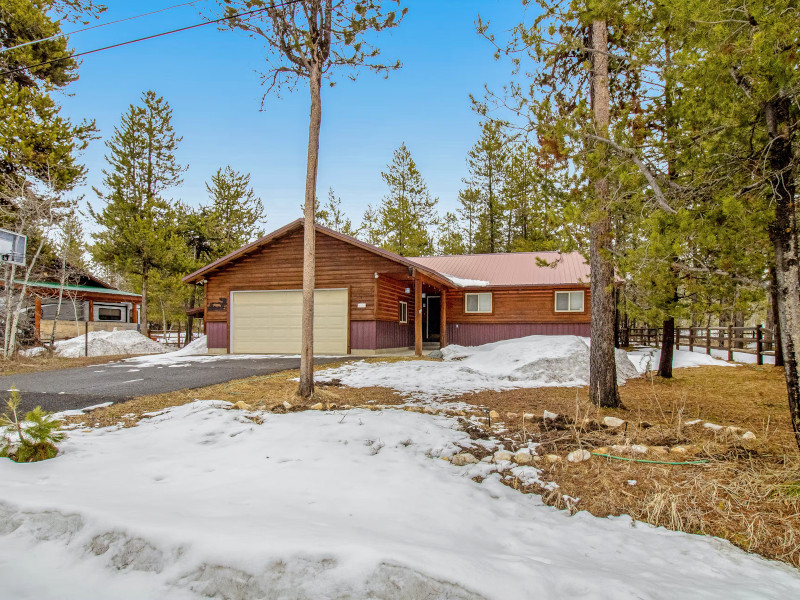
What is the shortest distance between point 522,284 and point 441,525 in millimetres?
16958

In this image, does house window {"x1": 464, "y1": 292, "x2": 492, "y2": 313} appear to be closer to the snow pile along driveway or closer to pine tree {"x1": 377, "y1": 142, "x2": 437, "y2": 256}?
the snow pile along driveway

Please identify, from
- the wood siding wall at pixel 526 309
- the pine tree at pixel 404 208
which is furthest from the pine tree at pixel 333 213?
the wood siding wall at pixel 526 309

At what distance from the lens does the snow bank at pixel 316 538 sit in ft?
6.73

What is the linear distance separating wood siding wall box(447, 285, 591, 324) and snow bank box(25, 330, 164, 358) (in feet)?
44.6

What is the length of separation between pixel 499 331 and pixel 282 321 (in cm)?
932

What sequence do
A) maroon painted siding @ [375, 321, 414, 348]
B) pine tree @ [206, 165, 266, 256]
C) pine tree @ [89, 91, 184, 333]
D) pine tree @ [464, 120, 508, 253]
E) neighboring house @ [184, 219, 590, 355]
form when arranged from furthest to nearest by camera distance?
pine tree @ [464, 120, 508, 253]
pine tree @ [206, 165, 266, 256]
pine tree @ [89, 91, 184, 333]
maroon painted siding @ [375, 321, 414, 348]
neighboring house @ [184, 219, 590, 355]

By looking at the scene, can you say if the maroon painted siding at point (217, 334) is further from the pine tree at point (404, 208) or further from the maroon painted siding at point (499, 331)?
the pine tree at point (404, 208)

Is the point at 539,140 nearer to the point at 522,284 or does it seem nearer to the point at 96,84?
the point at 522,284

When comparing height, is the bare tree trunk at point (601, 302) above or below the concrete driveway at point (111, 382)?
above

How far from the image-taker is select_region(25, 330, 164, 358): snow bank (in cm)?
1684

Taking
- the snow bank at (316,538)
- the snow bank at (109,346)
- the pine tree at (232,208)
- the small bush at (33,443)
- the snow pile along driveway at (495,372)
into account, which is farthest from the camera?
the pine tree at (232,208)

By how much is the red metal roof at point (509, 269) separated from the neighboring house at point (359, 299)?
0.27 ft

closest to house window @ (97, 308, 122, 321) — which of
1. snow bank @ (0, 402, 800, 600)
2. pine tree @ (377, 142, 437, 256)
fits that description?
pine tree @ (377, 142, 437, 256)

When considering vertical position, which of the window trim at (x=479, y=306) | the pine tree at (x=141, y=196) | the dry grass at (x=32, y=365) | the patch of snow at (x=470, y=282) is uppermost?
the pine tree at (x=141, y=196)
